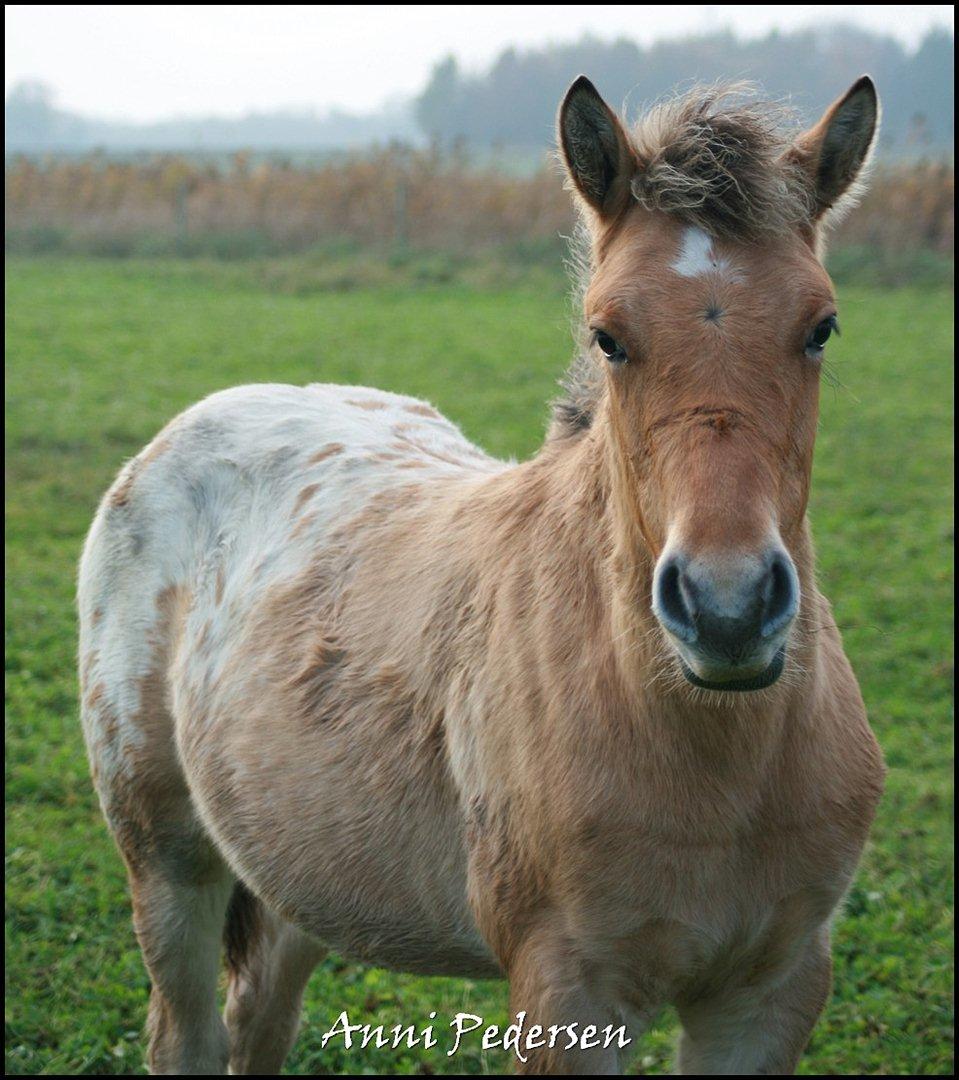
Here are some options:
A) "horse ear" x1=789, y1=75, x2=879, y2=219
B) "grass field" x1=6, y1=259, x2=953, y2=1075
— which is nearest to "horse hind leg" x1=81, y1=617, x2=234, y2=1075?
"grass field" x1=6, y1=259, x2=953, y2=1075

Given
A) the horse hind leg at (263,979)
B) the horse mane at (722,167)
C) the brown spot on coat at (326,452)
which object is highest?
the horse mane at (722,167)

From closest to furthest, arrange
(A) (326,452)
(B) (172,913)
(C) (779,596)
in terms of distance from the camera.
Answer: (C) (779,596)
(B) (172,913)
(A) (326,452)

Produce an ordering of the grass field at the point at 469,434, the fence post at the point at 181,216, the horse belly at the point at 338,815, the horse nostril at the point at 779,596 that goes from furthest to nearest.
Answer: the fence post at the point at 181,216 → the grass field at the point at 469,434 → the horse belly at the point at 338,815 → the horse nostril at the point at 779,596

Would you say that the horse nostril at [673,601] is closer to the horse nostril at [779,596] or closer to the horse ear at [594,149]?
the horse nostril at [779,596]

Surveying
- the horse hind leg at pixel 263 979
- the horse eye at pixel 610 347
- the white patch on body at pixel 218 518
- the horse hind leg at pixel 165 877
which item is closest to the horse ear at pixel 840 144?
the horse eye at pixel 610 347

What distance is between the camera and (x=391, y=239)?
19156 mm

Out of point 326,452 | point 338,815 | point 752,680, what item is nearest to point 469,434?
point 326,452

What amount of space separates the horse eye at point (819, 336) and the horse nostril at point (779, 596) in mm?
503

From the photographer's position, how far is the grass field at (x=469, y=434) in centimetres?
377

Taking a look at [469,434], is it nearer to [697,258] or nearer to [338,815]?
[338,815]

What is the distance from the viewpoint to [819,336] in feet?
6.98

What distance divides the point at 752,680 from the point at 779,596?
0.17 meters

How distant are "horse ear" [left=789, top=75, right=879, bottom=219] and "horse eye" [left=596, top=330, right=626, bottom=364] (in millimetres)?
563

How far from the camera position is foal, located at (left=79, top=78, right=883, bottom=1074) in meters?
2.04
